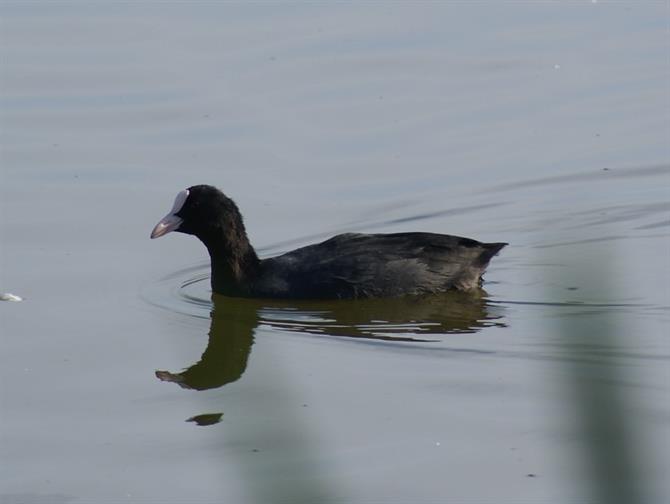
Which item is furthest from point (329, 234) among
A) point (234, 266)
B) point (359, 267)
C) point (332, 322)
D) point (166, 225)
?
point (332, 322)

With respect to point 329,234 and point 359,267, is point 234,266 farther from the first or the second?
point 329,234

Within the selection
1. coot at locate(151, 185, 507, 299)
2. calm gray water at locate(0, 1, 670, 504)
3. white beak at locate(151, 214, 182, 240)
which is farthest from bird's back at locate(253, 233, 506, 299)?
white beak at locate(151, 214, 182, 240)

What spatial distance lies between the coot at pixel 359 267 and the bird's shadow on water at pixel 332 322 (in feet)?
0.25

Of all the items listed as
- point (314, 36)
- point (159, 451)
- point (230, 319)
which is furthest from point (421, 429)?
point (314, 36)

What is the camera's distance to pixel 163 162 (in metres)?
11.7

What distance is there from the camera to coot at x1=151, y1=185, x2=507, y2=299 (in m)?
8.92

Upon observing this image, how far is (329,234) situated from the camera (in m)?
10.1

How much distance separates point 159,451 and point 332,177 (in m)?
5.32

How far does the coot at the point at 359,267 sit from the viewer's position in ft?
29.3

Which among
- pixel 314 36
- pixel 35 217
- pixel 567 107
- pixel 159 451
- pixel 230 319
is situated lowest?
pixel 159 451

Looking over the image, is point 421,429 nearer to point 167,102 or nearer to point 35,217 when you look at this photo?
point 35,217

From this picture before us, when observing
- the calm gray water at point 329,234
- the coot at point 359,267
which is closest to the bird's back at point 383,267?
the coot at point 359,267

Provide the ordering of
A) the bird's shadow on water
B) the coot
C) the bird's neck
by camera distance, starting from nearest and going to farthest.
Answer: the bird's shadow on water
the coot
the bird's neck

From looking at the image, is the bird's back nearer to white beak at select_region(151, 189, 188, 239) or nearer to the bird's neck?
the bird's neck
